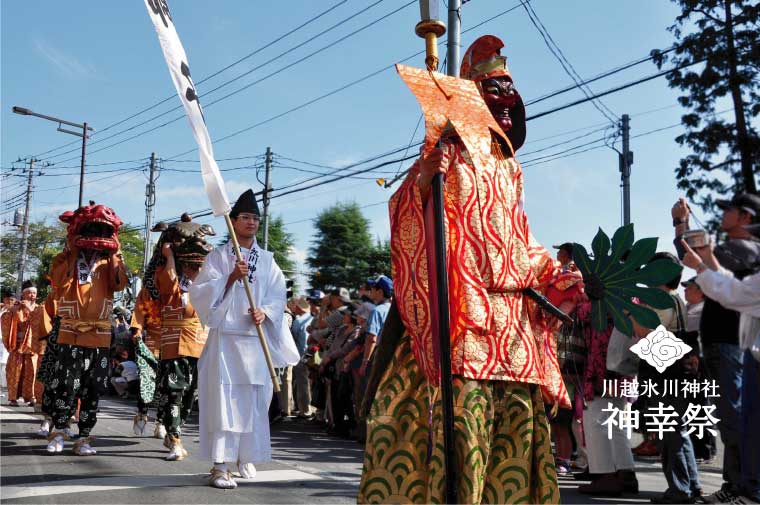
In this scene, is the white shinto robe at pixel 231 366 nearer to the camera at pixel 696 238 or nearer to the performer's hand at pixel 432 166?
the performer's hand at pixel 432 166

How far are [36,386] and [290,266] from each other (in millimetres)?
37060

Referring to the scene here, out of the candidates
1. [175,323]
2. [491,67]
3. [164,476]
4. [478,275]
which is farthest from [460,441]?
[175,323]

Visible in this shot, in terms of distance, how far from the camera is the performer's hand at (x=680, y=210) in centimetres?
459

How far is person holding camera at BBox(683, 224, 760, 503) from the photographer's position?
167 inches

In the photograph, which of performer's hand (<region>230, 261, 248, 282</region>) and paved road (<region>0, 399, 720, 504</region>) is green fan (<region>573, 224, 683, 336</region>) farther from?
performer's hand (<region>230, 261, 248, 282</region>)

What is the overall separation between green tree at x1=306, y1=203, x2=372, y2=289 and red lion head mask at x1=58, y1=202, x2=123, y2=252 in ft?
126

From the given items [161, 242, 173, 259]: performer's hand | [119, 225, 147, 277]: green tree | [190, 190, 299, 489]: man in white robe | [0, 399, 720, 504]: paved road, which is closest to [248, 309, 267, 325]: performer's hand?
[190, 190, 299, 489]: man in white robe

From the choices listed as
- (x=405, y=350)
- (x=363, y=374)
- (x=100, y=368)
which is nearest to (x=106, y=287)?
(x=100, y=368)

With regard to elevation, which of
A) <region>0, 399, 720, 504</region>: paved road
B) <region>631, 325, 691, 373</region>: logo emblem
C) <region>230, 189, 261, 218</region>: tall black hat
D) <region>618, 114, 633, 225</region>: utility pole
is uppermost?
<region>618, 114, 633, 225</region>: utility pole

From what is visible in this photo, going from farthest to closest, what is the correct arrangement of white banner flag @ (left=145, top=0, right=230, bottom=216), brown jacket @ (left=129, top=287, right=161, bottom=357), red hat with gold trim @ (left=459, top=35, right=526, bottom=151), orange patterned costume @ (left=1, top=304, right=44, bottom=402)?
1. orange patterned costume @ (left=1, top=304, right=44, bottom=402)
2. brown jacket @ (left=129, top=287, right=161, bottom=357)
3. white banner flag @ (left=145, top=0, right=230, bottom=216)
4. red hat with gold trim @ (left=459, top=35, right=526, bottom=151)

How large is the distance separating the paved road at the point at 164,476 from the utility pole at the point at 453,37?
4.18m

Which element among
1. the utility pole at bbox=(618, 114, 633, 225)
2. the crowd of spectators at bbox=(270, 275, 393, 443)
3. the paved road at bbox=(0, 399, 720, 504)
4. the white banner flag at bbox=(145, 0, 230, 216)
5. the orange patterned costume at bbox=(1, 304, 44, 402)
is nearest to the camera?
the white banner flag at bbox=(145, 0, 230, 216)

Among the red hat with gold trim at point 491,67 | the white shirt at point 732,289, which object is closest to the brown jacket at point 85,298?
the red hat with gold trim at point 491,67

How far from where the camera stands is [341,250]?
4638 centimetres
